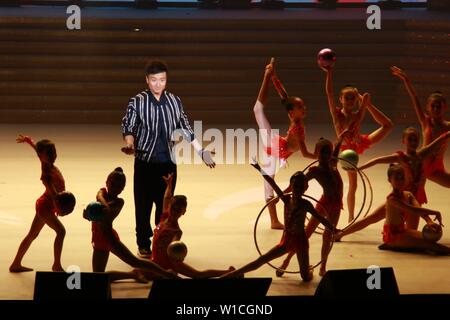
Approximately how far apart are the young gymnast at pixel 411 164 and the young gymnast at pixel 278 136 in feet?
2.14

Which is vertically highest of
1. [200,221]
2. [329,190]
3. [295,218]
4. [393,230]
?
[329,190]

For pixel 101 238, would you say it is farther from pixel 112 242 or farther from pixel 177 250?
pixel 177 250

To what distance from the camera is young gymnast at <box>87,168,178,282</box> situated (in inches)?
283

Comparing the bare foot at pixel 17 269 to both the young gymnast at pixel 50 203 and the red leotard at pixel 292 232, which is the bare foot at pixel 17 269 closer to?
the young gymnast at pixel 50 203

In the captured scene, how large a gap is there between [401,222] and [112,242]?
2.37 metres

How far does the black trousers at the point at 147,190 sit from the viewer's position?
26.7 feet

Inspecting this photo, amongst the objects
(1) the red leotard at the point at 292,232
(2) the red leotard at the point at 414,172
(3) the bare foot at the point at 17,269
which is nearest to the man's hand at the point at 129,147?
(3) the bare foot at the point at 17,269

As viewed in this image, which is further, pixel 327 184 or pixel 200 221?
pixel 200 221

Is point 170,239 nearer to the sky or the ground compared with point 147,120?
nearer to the ground

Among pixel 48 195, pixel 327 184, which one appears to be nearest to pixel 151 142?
pixel 48 195

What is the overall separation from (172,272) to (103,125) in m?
7.81

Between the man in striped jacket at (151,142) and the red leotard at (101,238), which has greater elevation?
the man in striped jacket at (151,142)

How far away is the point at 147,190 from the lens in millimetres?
8148

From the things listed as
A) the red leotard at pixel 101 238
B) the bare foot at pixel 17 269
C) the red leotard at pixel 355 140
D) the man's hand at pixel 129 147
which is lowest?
the bare foot at pixel 17 269
